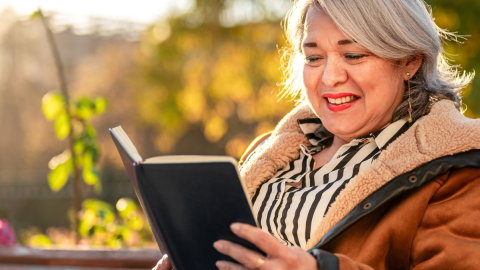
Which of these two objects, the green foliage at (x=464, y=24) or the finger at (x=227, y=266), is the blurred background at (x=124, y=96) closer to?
the green foliage at (x=464, y=24)

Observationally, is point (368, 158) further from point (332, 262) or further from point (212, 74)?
point (212, 74)

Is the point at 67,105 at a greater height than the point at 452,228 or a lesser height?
greater

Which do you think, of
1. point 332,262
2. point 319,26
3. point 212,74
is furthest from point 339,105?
point 212,74

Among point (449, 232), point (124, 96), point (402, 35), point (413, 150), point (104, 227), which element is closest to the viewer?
point (449, 232)

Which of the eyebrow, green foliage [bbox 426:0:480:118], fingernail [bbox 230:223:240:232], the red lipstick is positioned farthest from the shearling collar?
green foliage [bbox 426:0:480:118]

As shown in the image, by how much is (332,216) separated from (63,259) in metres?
2.03

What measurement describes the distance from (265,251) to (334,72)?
0.78m

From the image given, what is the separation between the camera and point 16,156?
55.8 feet

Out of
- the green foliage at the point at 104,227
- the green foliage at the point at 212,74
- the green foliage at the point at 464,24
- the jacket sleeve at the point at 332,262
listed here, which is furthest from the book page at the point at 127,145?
the green foliage at the point at 212,74

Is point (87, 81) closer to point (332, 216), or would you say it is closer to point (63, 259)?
point (63, 259)

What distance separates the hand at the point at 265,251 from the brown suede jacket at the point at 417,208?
29cm

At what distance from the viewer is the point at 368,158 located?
5.50 ft

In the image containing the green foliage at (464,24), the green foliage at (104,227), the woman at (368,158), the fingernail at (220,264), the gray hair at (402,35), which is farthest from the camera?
the green foliage at (464,24)

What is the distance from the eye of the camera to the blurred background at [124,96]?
3652 mm
